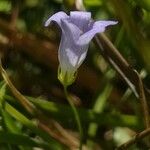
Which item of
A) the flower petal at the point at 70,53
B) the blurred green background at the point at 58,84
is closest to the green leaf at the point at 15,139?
the blurred green background at the point at 58,84

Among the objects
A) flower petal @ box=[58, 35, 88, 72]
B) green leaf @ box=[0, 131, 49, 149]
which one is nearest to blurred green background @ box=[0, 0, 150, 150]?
green leaf @ box=[0, 131, 49, 149]

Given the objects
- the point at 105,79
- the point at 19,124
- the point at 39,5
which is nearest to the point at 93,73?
the point at 105,79

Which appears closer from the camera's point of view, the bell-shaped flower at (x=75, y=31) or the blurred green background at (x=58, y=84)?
the bell-shaped flower at (x=75, y=31)

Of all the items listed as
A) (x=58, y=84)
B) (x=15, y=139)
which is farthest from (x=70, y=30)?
(x=58, y=84)

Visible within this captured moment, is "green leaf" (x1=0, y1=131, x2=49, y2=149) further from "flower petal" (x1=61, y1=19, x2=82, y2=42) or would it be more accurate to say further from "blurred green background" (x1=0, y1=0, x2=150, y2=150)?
"flower petal" (x1=61, y1=19, x2=82, y2=42)

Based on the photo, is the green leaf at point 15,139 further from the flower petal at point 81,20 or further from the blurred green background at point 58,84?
the flower petal at point 81,20

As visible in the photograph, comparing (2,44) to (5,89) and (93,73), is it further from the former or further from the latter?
(5,89)
